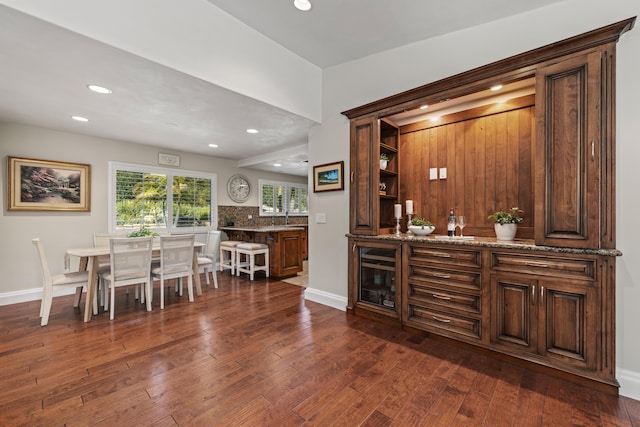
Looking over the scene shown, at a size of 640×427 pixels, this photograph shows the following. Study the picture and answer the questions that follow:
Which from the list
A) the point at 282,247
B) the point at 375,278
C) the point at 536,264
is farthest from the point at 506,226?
the point at 282,247

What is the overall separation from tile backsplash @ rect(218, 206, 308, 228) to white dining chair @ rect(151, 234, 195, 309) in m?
2.31

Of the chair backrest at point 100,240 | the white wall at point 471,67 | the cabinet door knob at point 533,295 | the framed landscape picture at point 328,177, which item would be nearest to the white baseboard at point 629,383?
the white wall at point 471,67

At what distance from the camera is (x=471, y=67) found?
2514 mm

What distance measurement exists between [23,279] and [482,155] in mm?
6042

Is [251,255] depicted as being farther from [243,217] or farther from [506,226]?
[506,226]

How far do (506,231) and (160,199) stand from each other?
536cm

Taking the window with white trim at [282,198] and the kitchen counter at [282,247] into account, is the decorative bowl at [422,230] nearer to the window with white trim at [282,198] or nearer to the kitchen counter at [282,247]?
the kitchen counter at [282,247]

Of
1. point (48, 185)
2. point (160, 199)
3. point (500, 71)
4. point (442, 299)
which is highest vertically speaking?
point (500, 71)

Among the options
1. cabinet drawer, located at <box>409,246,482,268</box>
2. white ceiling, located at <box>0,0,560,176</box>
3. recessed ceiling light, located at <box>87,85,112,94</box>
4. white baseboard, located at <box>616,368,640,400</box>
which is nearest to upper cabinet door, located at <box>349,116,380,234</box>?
cabinet drawer, located at <box>409,246,482,268</box>

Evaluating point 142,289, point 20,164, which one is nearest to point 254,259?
point 142,289

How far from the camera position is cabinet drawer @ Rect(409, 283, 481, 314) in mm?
2353

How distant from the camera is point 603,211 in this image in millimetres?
1831

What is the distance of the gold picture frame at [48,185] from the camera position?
368cm

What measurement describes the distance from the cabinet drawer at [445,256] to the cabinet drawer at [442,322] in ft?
1.50
